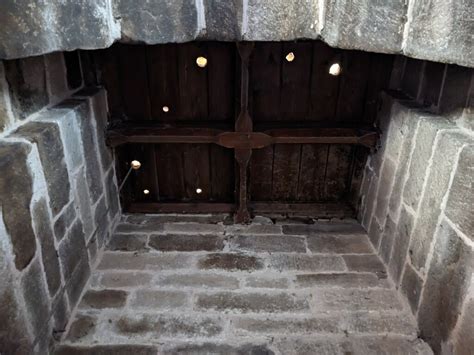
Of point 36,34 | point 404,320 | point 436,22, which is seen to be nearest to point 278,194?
point 404,320

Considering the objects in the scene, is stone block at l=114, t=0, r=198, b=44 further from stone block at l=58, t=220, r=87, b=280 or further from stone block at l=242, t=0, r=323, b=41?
stone block at l=58, t=220, r=87, b=280

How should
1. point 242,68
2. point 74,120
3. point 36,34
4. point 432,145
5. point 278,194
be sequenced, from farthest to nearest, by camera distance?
point 278,194 → point 242,68 → point 74,120 → point 432,145 → point 36,34

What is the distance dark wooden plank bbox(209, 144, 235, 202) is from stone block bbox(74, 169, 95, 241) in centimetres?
85

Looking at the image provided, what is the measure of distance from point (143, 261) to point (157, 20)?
136cm

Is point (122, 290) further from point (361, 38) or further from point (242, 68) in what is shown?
point (361, 38)

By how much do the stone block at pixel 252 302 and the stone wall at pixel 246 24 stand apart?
122 centimetres

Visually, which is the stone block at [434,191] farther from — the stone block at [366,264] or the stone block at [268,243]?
the stone block at [268,243]

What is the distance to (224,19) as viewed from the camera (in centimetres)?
134

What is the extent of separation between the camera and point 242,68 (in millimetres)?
2074

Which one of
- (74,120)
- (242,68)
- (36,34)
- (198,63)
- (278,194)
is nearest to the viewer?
(36,34)

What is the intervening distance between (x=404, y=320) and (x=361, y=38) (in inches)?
Answer: 51.4

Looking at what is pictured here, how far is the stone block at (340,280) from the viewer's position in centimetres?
197

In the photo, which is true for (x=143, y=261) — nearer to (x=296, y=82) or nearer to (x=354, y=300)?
(x=354, y=300)

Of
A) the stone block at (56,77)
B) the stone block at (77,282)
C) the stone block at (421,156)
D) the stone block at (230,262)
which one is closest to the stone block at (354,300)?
→ the stone block at (230,262)
